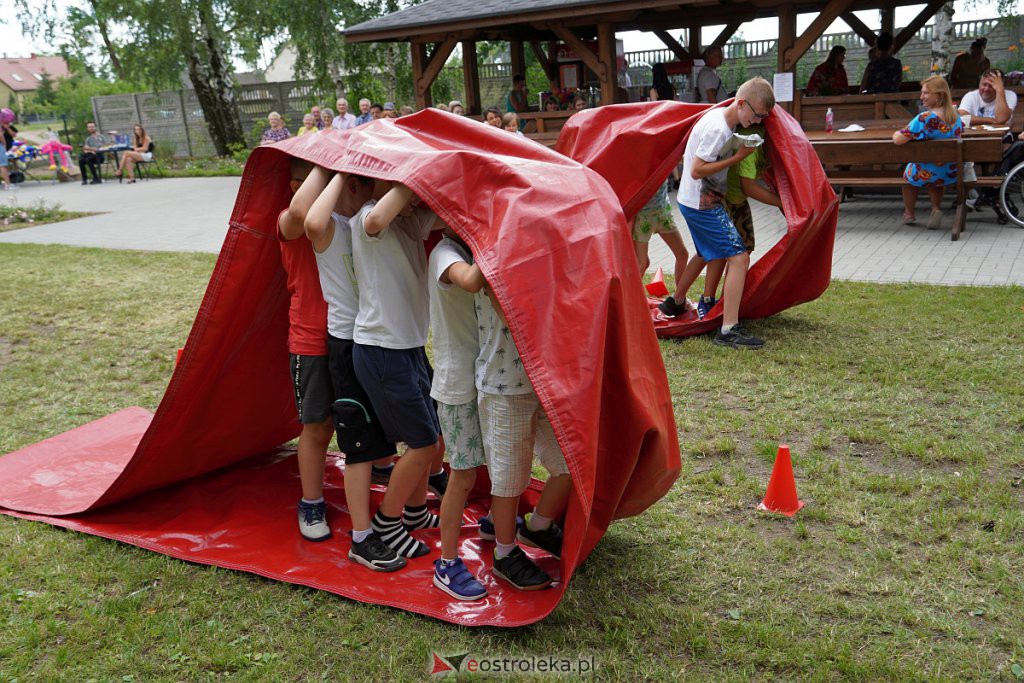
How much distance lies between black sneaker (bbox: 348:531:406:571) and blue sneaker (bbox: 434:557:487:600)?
0.81 feet

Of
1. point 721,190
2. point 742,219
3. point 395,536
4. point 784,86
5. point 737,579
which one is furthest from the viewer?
point 784,86

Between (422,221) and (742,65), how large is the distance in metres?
22.5

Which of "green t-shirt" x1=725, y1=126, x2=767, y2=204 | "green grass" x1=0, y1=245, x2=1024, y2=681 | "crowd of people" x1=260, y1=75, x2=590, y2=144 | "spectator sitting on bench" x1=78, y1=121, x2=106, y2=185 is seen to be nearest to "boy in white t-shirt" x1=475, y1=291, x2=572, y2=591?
"green grass" x1=0, y1=245, x2=1024, y2=681

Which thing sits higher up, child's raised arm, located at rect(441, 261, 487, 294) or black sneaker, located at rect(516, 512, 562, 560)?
child's raised arm, located at rect(441, 261, 487, 294)

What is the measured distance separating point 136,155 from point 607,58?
1461cm

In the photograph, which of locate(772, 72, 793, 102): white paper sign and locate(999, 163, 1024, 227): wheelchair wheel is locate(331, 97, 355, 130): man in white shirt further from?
locate(999, 163, 1024, 227): wheelchair wheel

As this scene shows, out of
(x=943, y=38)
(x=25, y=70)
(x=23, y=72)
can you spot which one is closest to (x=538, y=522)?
(x=943, y=38)

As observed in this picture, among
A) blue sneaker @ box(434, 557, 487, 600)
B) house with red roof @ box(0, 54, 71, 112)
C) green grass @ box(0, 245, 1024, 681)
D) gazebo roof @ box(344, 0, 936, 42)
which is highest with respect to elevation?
house with red roof @ box(0, 54, 71, 112)

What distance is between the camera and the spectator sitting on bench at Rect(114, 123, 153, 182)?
2402cm

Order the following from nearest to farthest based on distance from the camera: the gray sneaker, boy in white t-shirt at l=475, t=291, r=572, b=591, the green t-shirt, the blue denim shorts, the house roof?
1. boy in white t-shirt at l=475, t=291, r=572, b=591
2. the gray sneaker
3. the green t-shirt
4. the blue denim shorts
5. the house roof

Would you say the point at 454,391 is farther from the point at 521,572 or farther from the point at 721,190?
the point at 721,190

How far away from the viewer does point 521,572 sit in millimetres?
3443

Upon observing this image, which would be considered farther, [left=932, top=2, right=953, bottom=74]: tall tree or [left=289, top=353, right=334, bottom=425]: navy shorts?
[left=932, top=2, right=953, bottom=74]: tall tree

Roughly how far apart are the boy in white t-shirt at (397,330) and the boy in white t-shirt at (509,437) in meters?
0.36
